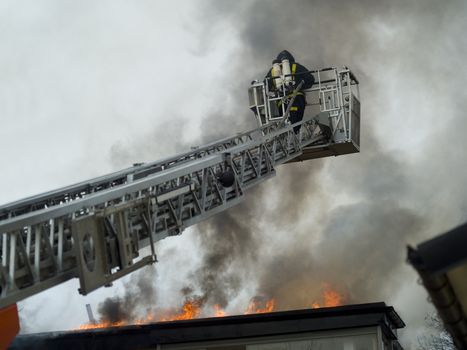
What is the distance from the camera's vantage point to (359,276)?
23.8 metres

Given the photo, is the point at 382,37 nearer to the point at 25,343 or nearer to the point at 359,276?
the point at 359,276

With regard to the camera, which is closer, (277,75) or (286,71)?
(286,71)

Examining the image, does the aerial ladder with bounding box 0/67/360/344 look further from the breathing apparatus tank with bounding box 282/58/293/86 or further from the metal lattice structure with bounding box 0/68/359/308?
the breathing apparatus tank with bounding box 282/58/293/86

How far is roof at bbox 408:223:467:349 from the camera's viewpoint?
429 cm

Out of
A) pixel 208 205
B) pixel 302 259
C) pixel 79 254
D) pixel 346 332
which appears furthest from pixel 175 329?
pixel 302 259

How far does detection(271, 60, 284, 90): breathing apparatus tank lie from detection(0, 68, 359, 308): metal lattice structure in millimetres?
1529

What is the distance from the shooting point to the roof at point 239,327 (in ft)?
47.7

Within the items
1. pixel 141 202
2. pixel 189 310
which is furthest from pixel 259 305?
pixel 141 202

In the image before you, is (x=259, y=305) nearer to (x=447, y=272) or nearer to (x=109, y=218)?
(x=109, y=218)

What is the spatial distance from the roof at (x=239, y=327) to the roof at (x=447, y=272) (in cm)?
948

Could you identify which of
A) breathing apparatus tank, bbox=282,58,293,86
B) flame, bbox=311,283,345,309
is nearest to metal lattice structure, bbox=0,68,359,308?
breathing apparatus tank, bbox=282,58,293,86

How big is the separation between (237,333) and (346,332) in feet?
7.27

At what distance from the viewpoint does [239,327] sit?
1491 cm

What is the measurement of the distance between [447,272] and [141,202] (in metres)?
5.33
